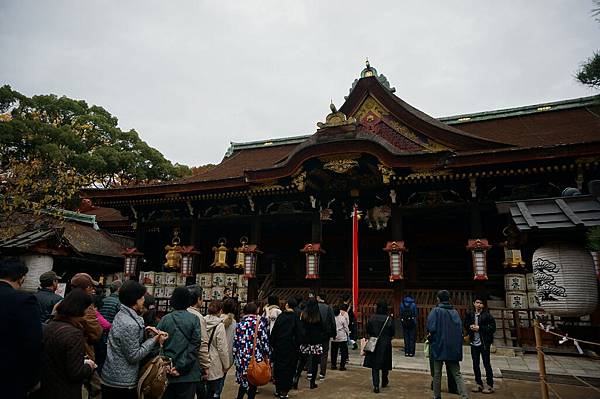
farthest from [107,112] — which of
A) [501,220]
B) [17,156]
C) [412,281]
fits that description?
[501,220]

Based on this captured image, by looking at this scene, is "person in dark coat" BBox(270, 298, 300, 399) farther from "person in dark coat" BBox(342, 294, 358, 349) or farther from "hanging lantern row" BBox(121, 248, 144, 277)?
"hanging lantern row" BBox(121, 248, 144, 277)

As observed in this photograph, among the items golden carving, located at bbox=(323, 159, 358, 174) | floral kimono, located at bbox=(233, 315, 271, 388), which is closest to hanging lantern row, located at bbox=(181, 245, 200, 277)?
golden carving, located at bbox=(323, 159, 358, 174)

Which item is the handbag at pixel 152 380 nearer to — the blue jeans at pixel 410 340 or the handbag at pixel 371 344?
the handbag at pixel 371 344

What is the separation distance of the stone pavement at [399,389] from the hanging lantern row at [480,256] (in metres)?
4.09

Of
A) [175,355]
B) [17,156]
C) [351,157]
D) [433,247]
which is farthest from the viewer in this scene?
[17,156]

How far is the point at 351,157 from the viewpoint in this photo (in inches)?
494

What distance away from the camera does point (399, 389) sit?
22.9 ft

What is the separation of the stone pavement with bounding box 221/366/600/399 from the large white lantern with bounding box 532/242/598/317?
1756 mm

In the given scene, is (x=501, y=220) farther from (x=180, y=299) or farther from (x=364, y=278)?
(x=180, y=299)

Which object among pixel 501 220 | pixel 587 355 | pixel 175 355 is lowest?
pixel 587 355

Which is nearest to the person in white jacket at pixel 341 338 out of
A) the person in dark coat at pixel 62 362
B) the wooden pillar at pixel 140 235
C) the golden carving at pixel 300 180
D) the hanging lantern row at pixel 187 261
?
the golden carving at pixel 300 180

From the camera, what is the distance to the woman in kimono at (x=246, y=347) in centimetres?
570

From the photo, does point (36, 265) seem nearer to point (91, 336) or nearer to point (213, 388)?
point (213, 388)

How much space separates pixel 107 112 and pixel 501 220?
90.9ft
